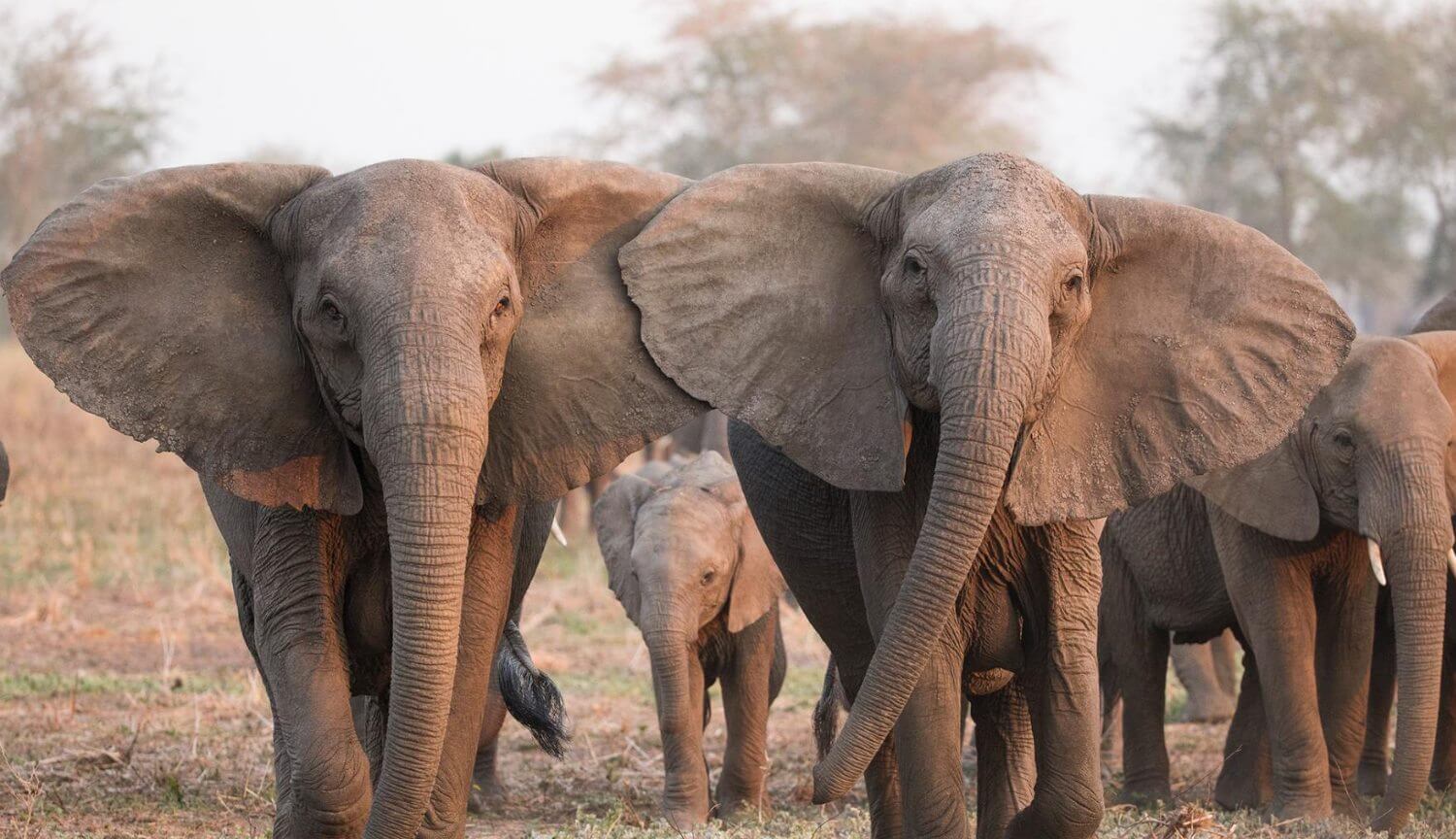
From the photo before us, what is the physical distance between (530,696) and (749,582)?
3.75ft

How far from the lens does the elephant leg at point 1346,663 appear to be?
7801mm

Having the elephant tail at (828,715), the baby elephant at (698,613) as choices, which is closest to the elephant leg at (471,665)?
the baby elephant at (698,613)

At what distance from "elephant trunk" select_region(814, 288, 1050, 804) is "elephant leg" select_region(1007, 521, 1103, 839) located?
679 millimetres

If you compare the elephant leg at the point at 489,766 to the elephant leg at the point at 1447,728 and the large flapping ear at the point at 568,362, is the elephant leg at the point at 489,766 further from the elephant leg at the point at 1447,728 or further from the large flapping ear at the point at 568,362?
the elephant leg at the point at 1447,728

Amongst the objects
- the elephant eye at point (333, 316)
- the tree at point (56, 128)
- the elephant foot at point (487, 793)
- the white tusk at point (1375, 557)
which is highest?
the tree at point (56, 128)

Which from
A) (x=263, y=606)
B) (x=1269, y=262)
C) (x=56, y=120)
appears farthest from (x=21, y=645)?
(x=56, y=120)

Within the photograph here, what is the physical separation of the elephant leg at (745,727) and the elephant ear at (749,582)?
0.12 m

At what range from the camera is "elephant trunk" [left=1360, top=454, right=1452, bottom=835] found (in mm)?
6680

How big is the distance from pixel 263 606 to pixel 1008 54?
2915cm

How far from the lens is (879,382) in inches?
211

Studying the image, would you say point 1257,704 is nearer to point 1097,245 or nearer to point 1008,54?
point 1097,245

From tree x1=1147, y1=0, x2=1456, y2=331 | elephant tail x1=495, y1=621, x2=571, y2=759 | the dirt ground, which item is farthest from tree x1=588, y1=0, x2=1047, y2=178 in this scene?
elephant tail x1=495, y1=621, x2=571, y2=759

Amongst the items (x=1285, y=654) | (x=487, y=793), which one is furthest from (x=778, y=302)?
(x=487, y=793)

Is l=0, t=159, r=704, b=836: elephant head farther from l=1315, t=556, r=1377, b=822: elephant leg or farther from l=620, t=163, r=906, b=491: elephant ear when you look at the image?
l=1315, t=556, r=1377, b=822: elephant leg
